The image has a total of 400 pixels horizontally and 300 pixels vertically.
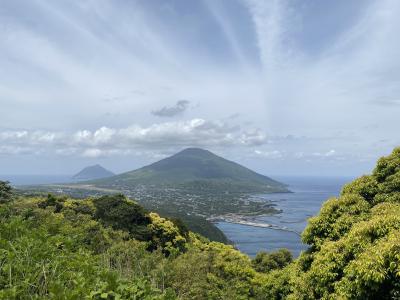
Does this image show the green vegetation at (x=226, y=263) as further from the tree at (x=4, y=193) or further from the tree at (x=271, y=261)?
the tree at (x=4, y=193)

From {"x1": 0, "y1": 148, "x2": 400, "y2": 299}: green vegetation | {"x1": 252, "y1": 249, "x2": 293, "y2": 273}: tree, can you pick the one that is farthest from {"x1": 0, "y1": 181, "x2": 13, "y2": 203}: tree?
{"x1": 252, "y1": 249, "x2": 293, "y2": 273}: tree

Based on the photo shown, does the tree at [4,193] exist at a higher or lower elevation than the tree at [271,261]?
higher

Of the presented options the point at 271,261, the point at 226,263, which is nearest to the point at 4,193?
the point at 226,263

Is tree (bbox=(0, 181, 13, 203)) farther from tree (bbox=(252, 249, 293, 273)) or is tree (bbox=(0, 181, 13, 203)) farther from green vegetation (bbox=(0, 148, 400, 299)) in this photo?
tree (bbox=(252, 249, 293, 273))

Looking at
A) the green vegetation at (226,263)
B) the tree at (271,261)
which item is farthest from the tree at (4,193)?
the tree at (271,261)

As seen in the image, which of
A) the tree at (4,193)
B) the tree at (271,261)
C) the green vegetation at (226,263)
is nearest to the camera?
the green vegetation at (226,263)

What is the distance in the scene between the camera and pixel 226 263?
2034 cm

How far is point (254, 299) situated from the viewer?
1641 centimetres

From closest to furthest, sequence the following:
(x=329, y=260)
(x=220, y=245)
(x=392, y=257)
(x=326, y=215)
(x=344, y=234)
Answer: (x=392, y=257) < (x=329, y=260) < (x=344, y=234) < (x=326, y=215) < (x=220, y=245)

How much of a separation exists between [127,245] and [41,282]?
42.2 feet

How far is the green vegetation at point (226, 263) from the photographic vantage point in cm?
513

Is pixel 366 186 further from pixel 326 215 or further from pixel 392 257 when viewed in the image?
pixel 392 257

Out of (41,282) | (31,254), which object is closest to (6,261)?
(31,254)

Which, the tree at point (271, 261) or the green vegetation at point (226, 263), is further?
the tree at point (271, 261)
